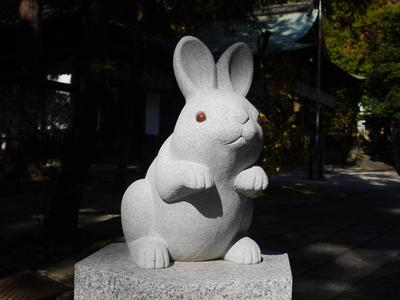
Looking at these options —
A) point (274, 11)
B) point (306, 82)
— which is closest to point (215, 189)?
point (306, 82)

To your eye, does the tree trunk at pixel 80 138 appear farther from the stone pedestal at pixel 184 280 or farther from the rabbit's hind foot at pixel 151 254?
the rabbit's hind foot at pixel 151 254

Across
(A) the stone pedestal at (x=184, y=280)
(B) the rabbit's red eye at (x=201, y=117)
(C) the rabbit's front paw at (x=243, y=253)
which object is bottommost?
(A) the stone pedestal at (x=184, y=280)

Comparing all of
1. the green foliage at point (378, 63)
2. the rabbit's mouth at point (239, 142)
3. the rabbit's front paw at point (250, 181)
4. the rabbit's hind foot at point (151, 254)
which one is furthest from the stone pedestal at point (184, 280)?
the green foliage at point (378, 63)

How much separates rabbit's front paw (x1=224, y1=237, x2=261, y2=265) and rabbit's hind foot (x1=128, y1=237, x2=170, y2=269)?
411mm

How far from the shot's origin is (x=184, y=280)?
240 cm

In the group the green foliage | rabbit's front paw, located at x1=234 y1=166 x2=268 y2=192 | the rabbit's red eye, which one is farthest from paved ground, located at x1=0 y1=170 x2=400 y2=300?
the green foliage

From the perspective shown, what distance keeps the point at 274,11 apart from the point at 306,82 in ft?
10.8

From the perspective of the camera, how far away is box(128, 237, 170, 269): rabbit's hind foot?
2582 millimetres

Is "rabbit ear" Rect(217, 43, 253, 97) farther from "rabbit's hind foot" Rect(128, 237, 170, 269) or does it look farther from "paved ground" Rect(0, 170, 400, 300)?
"paved ground" Rect(0, 170, 400, 300)

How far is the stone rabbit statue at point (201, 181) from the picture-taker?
247 centimetres

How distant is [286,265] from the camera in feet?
9.06

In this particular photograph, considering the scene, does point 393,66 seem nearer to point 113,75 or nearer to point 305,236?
point 113,75

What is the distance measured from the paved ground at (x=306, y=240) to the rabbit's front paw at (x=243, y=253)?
3.86 ft

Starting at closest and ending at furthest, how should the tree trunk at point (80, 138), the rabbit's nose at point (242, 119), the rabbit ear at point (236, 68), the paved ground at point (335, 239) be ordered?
the rabbit's nose at point (242, 119)
the rabbit ear at point (236, 68)
the paved ground at point (335, 239)
the tree trunk at point (80, 138)
